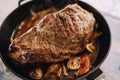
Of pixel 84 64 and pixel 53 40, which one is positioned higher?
pixel 53 40

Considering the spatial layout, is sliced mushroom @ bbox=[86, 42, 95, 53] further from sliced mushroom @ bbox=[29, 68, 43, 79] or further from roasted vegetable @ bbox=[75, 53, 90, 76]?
sliced mushroom @ bbox=[29, 68, 43, 79]

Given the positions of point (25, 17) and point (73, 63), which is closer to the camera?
point (73, 63)

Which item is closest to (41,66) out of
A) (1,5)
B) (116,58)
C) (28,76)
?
(28,76)

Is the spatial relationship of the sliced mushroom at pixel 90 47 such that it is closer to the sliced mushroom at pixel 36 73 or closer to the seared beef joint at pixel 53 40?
the seared beef joint at pixel 53 40

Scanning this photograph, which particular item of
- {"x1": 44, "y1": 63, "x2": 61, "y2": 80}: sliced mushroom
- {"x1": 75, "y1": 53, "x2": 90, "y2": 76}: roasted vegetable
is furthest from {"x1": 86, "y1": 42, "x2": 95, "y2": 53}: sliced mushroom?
{"x1": 44, "y1": 63, "x2": 61, "y2": 80}: sliced mushroom

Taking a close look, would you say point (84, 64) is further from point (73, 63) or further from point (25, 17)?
point (25, 17)

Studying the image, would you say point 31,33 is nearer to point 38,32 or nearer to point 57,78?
point 38,32

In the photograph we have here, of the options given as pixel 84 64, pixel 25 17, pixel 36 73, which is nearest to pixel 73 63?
pixel 84 64

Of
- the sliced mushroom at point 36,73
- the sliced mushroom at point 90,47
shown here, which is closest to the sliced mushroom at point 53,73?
the sliced mushroom at point 36,73
